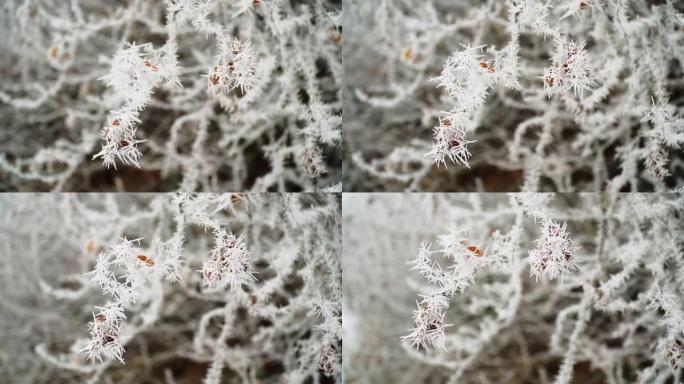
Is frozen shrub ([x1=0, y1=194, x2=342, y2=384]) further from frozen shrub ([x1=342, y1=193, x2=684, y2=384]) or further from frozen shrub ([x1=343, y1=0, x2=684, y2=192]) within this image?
frozen shrub ([x1=343, y1=0, x2=684, y2=192])

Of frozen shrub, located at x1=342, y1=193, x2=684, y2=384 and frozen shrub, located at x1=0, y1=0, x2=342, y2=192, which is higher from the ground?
frozen shrub, located at x1=0, y1=0, x2=342, y2=192

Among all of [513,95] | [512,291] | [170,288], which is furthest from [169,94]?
[512,291]

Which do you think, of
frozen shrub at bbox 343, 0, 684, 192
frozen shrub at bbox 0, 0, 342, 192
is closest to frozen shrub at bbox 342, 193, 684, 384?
frozen shrub at bbox 343, 0, 684, 192

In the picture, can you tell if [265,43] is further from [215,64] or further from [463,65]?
[463,65]

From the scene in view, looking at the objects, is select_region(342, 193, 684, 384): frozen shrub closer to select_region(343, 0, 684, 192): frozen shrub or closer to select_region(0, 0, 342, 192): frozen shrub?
select_region(343, 0, 684, 192): frozen shrub

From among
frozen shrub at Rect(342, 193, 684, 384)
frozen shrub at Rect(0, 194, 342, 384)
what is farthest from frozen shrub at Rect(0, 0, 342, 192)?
frozen shrub at Rect(342, 193, 684, 384)

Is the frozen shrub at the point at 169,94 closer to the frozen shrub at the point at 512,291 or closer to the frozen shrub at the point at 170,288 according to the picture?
the frozen shrub at the point at 170,288

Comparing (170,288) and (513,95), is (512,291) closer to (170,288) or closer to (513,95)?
(513,95)

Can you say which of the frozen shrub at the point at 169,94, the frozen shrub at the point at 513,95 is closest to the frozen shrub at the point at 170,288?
the frozen shrub at the point at 169,94
